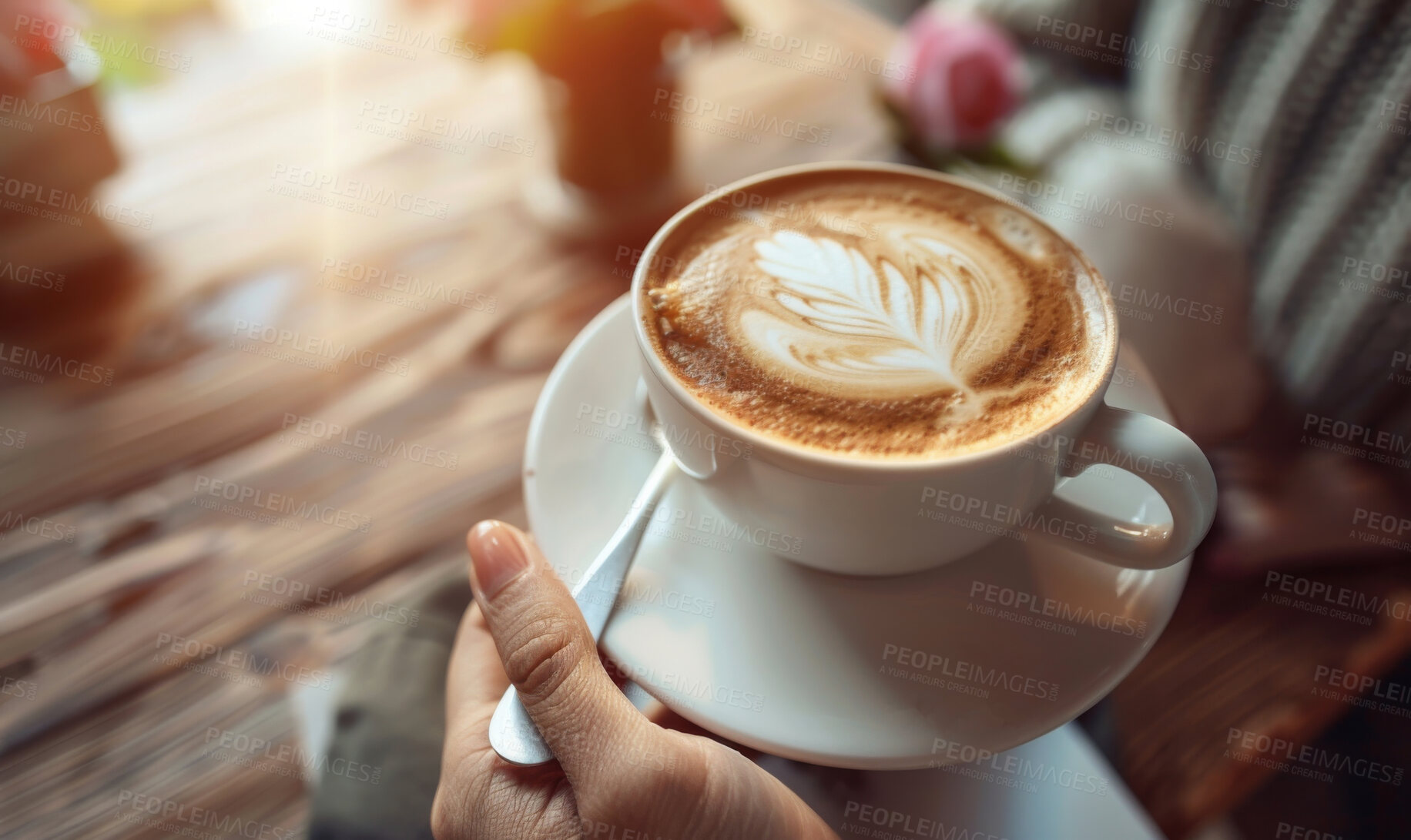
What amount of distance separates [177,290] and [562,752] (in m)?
0.73

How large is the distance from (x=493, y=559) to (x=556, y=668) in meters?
0.08

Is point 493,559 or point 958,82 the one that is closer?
point 493,559

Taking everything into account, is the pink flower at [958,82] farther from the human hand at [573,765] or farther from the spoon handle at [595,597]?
the human hand at [573,765]

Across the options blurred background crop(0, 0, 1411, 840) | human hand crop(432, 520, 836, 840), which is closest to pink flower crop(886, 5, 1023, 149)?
blurred background crop(0, 0, 1411, 840)

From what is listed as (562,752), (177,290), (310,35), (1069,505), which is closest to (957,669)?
(1069,505)

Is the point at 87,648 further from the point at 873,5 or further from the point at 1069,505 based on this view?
the point at 873,5

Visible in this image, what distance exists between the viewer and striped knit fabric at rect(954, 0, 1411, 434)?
0.81m

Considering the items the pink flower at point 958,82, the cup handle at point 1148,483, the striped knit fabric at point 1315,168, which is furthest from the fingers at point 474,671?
the striped knit fabric at point 1315,168

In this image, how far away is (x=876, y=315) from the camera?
0.58 m

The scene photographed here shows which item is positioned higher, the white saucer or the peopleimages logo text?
the peopleimages logo text

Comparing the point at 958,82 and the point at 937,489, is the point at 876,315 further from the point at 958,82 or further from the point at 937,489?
the point at 958,82

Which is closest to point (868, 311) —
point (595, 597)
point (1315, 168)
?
point (595, 597)

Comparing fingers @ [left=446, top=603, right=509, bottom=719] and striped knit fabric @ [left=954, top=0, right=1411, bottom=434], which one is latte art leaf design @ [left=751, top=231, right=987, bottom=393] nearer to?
fingers @ [left=446, top=603, right=509, bottom=719]

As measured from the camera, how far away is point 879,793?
61 centimetres
